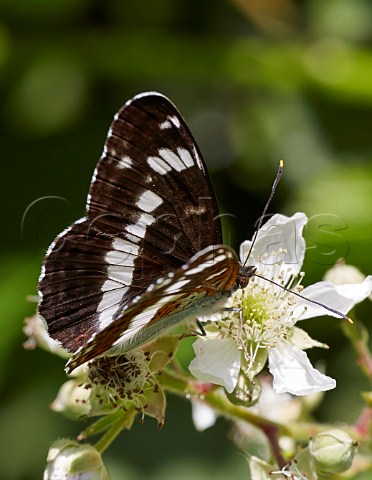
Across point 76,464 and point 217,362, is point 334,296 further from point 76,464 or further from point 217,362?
point 76,464

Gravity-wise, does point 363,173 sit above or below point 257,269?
below

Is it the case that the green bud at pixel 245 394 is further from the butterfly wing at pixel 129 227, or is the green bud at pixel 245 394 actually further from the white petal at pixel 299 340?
the butterfly wing at pixel 129 227

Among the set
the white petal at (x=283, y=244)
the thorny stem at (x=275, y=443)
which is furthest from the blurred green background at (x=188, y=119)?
the thorny stem at (x=275, y=443)

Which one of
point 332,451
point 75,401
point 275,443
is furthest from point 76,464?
point 332,451

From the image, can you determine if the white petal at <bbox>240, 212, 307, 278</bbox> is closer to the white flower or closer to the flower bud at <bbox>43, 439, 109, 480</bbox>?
the white flower

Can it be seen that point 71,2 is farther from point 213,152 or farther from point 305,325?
point 305,325

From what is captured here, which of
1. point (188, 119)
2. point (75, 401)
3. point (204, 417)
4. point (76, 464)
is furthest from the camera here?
point (188, 119)

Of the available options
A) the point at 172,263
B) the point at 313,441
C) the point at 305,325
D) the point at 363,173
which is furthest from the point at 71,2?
the point at 313,441
